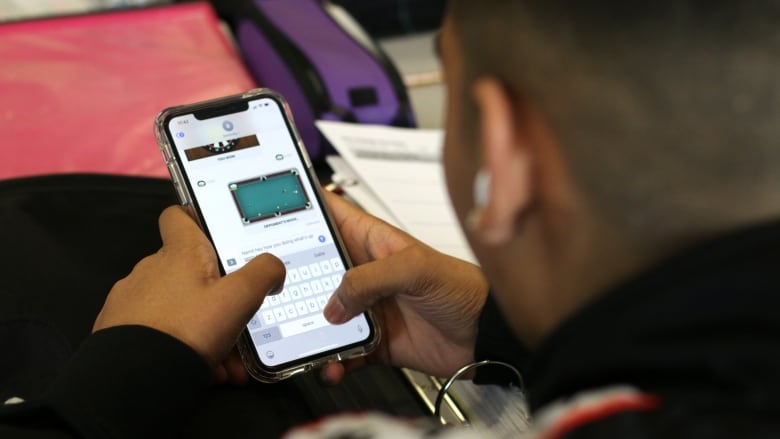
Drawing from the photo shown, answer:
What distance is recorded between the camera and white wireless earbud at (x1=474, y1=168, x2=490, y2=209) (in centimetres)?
38

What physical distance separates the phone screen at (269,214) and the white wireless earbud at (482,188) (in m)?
0.24

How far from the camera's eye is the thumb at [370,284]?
569 millimetres

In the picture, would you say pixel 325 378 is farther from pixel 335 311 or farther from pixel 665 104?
pixel 665 104

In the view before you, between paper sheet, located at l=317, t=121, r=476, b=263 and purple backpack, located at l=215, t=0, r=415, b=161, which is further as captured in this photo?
purple backpack, located at l=215, t=0, r=415, b=161

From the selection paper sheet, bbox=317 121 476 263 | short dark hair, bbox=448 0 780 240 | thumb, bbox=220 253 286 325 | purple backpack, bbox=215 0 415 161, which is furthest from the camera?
purple backpack, bbox=215 0 415 161

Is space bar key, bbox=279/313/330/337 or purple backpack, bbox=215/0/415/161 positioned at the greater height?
purple backpack, bbox=215/0/415/161

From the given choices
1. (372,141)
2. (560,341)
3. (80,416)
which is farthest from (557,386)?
(372,141)

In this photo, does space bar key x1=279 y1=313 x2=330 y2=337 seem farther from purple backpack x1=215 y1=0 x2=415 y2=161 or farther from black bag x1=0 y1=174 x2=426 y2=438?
purple backpack x1=215 y1=0 x2=415 y2=161

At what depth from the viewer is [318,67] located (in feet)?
2.95

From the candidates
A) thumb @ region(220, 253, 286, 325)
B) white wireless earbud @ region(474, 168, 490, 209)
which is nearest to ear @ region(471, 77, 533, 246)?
white wireless earbud @ region(474, 168, 490, 209)

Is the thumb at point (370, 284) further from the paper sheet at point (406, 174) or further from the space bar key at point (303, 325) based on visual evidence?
the paper sheet at point (406, 174)

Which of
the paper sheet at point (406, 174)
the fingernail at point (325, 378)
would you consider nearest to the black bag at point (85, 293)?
the fingernail at point (325, 378)

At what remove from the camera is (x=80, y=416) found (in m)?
0.44

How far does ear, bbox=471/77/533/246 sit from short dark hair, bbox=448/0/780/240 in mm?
17
